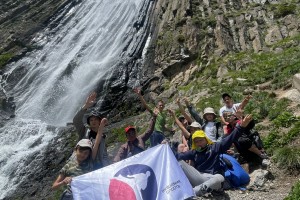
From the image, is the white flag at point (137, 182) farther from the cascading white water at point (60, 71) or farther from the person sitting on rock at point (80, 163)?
the cascading white water at point (60, 71)

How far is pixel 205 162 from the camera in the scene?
7.33 m

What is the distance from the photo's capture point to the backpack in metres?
7.50

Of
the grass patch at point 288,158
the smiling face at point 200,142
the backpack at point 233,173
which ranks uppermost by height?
the smiling face at point 200,142

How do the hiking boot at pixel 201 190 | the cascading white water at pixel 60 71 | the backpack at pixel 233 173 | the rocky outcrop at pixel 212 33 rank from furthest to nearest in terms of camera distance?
1. the rocky outcrop at pixel 212 33
2. the cascading white water at pixel 60 71
3. the backpack at pixel 233 173
4. the hiking boot at pixel 201 190

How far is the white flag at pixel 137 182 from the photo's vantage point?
20.2 ft

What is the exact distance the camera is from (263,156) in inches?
329

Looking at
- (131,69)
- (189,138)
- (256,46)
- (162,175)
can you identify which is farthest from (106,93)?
(162,175)

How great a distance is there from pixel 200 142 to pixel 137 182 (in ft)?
5.43

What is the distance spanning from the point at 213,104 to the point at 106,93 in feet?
44.6

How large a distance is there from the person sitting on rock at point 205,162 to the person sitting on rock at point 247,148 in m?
1.17

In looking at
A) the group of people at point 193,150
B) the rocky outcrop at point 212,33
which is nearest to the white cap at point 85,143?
the group of people at point 193,150

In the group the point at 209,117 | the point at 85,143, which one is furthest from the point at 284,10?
the point at 85,143

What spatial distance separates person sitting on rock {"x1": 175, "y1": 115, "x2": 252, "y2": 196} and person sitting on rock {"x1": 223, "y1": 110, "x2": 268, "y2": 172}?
117 centimetres

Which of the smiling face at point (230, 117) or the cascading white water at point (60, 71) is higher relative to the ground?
the smiling face at point (230, 117)
